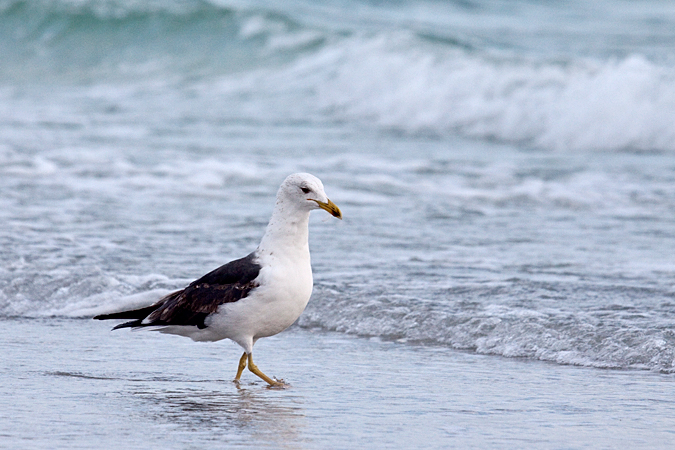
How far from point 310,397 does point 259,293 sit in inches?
19.9

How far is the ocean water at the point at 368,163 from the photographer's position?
6.35 metres

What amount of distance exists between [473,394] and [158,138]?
392 inches

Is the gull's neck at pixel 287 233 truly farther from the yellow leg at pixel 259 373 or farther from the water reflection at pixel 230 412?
the water reflection at pixel 230 412

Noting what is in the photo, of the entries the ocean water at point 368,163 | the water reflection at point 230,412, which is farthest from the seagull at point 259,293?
the ocean water at point 368,163

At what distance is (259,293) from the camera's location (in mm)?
4805

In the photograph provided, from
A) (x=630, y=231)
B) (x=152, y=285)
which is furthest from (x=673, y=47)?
(x=152, y=285)

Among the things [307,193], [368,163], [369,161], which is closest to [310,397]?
[307,193]

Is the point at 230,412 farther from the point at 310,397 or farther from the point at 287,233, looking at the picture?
the point at 287,233

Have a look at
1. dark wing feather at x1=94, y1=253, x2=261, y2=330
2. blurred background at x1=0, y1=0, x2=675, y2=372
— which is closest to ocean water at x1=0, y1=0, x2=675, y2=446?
blurred background at x1=0, y1=0, x2=675, y2=372

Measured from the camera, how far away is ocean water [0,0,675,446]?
6348 millimetres

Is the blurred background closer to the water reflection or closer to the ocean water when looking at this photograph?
the ocean water

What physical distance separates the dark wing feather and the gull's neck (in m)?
0.10

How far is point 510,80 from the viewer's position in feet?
53.7

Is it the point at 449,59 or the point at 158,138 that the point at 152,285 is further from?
the point at 449,59
